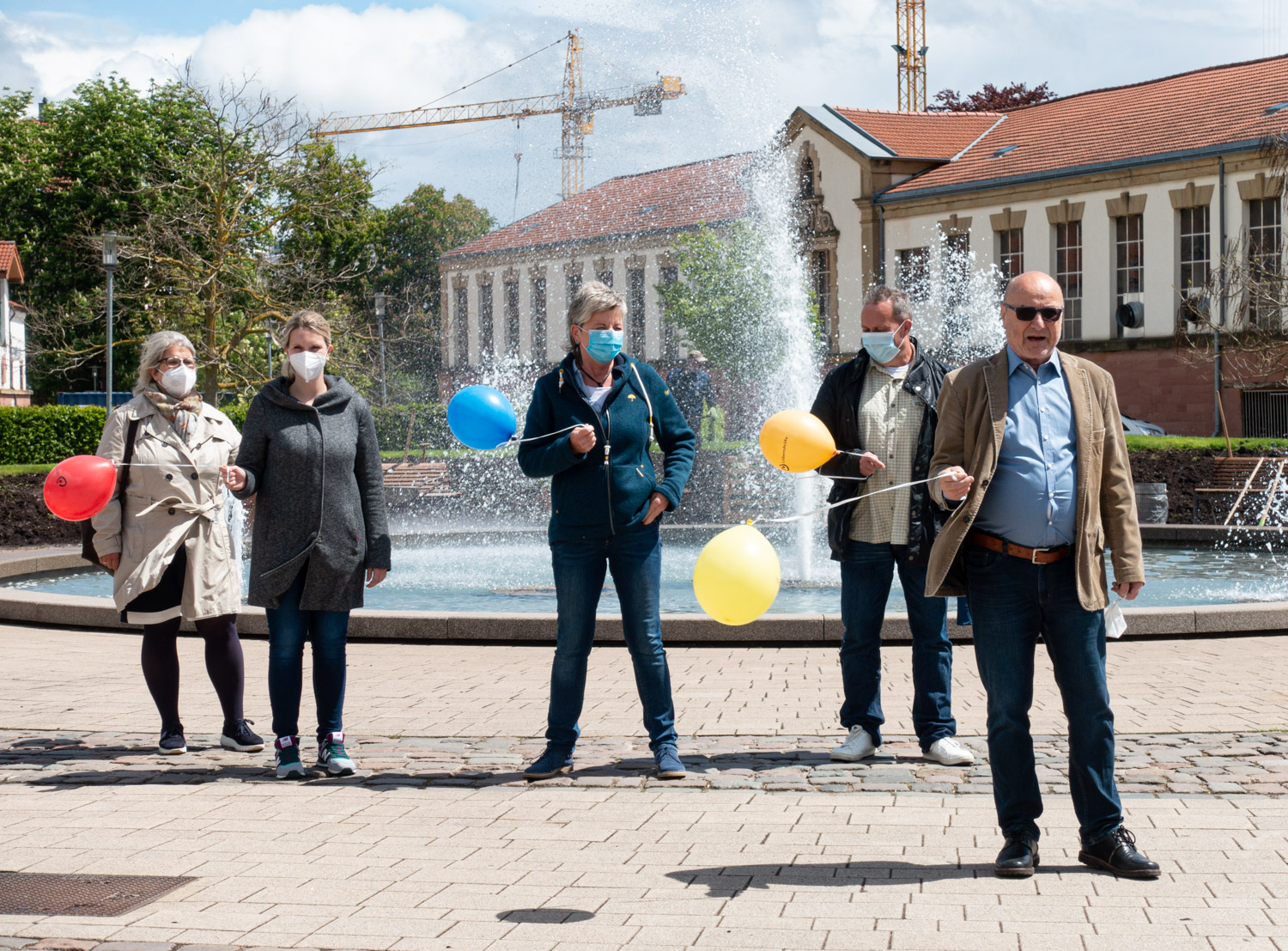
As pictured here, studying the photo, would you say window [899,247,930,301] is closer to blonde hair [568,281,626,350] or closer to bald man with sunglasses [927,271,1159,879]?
blonde hair [568,281,626,350]

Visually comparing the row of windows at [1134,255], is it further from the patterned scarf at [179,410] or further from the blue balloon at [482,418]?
the patterned scarf at [179,410]

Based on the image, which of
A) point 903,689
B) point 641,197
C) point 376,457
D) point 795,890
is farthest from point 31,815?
point 641,197

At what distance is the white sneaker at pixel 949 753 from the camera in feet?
21.0

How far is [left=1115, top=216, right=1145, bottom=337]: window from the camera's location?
3947 cm

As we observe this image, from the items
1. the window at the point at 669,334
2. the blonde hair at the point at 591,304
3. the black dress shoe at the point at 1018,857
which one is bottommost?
the black dress shoe at the point at 1018,857

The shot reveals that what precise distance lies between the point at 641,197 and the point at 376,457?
55573 mm

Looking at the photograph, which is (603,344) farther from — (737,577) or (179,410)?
(179,410)

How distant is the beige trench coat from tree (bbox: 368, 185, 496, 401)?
68.2 metres

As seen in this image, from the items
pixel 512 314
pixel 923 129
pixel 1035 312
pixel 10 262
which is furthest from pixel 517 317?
pixel 1035 312

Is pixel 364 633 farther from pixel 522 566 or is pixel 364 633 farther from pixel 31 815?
pixel 522 566

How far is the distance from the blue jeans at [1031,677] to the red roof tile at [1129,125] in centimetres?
3401

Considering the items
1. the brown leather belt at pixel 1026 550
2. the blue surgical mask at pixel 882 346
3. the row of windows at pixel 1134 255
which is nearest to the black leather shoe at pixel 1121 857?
the brown leather belt at pixel 1026 550

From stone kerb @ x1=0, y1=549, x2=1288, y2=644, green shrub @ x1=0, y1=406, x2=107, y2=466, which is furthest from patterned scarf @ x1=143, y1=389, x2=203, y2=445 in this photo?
green shrub @ x1=0, y1=406, x2=107, y2=466

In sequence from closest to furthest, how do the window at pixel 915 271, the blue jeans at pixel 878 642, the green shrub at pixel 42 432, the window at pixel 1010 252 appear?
the blue jeans at pixel 878 642
the green shrub at pixel 42 432
the window at pixel 1010 252
the window at pixel 915 271
